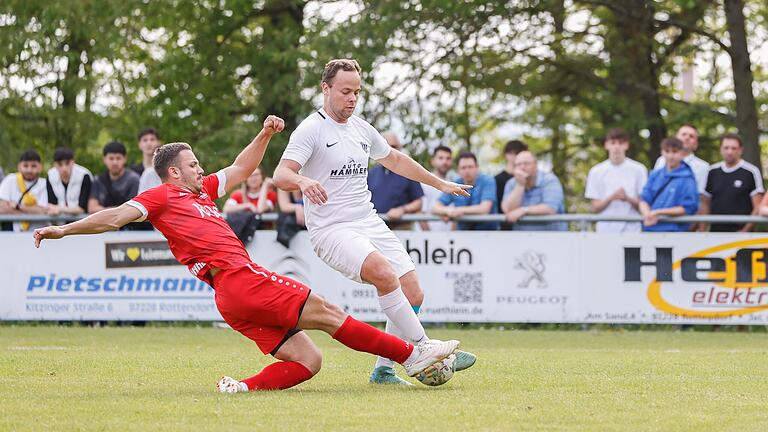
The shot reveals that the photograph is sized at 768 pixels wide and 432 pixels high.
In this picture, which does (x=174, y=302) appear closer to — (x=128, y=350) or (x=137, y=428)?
(x=128, y=350)

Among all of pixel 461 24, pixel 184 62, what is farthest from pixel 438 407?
pixel 184 62

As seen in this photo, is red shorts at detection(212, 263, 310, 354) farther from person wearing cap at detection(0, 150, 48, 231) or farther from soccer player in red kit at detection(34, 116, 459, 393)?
person wearing cap at detection(0, 150, 48, 231)

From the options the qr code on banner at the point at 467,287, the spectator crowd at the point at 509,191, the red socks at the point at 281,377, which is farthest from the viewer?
the qr code on banner at the point at 467,287

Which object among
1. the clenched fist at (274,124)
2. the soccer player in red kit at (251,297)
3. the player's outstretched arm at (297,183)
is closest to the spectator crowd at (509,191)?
the clenched fist at (274,124)

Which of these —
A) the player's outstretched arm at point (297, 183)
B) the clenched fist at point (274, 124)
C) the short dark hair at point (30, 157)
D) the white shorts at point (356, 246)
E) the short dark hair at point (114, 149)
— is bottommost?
the white shorts at point (356, 246)

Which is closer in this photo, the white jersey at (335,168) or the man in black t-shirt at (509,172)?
the white jersey at (335,168)

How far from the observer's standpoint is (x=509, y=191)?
1495cm

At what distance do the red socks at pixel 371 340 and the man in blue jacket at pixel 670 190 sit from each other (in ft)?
22.7

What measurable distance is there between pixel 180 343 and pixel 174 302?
8.07ft

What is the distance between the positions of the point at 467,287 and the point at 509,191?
4.09 feet

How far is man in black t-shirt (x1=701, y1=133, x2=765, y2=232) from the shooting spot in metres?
14.7

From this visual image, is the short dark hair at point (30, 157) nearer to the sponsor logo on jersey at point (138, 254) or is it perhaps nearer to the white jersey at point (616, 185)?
Result: the sponsor logo on jersey at point (138, 254)

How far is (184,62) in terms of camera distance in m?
24.2

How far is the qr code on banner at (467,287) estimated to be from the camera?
14.6 meters
